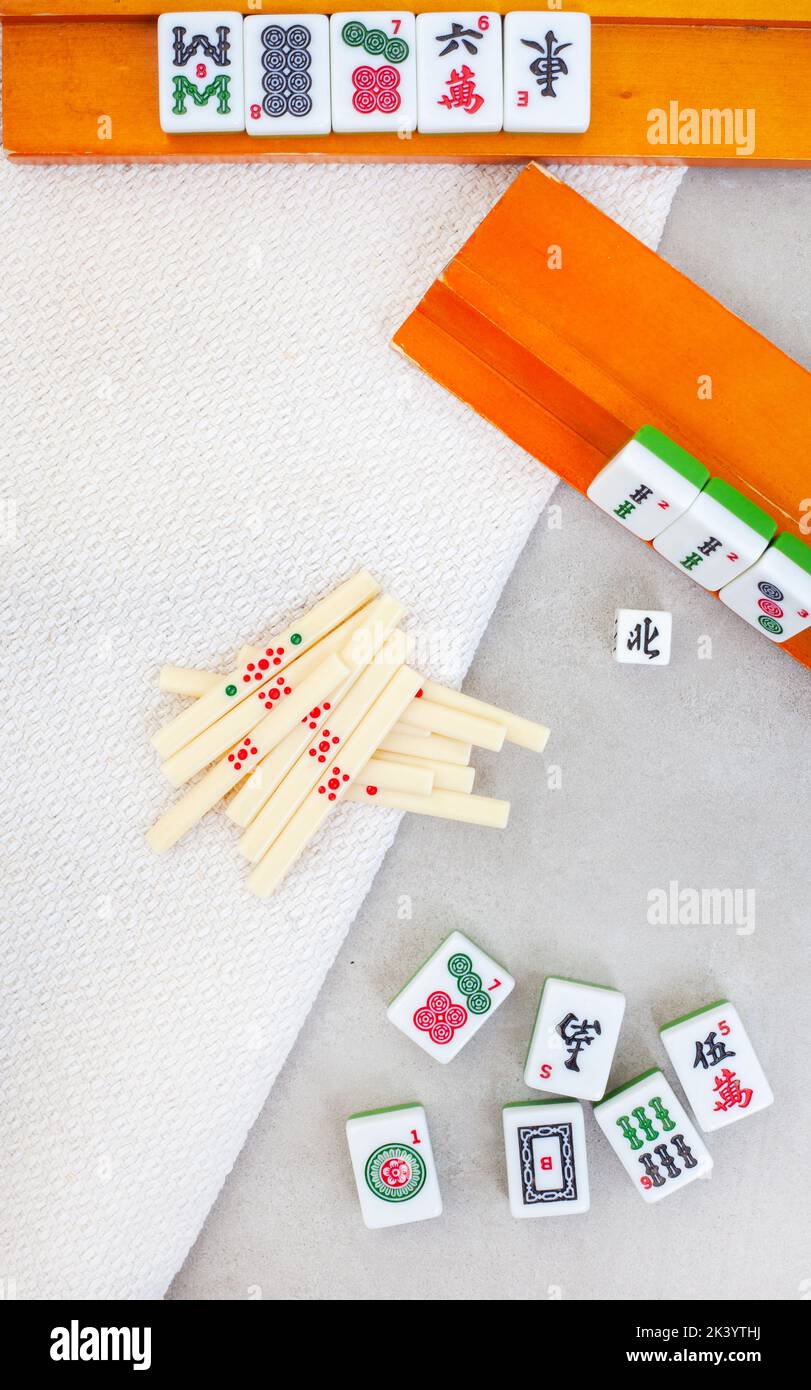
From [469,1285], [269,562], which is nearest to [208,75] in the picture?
[269,562]

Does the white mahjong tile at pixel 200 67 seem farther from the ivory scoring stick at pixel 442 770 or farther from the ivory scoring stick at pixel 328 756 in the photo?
the ivory scoring stick at pixel 442 770

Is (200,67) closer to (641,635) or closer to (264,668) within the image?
(264,668)

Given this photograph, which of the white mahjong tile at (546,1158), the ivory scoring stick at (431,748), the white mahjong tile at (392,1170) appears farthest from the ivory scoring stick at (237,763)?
the white mahjong tile at (546,1158)

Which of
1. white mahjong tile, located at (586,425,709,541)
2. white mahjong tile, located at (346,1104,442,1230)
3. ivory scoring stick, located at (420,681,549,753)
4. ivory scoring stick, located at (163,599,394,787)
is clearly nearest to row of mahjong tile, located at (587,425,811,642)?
white mahjong tile, located at (586,425,709,541)

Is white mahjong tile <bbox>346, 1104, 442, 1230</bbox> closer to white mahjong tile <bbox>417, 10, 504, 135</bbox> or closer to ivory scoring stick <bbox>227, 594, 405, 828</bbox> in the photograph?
ivory scoring stick <bbox>227, 594, 405, 828</bbox>

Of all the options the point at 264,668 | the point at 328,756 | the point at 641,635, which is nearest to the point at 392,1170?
the point at 328,756
